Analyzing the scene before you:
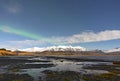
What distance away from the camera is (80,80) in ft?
124

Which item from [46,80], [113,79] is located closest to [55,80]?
[46,80]

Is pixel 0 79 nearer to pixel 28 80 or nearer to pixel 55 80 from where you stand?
pixel 28 80

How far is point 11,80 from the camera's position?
3725 centimetres

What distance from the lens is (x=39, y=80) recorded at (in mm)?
37781

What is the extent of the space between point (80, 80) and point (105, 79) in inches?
223

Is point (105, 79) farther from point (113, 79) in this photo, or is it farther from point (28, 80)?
point (28, 80)

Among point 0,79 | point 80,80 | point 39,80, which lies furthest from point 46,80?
point 0,79

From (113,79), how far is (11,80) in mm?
20228

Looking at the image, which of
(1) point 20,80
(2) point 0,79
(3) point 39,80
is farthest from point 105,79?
(2) point 0,79

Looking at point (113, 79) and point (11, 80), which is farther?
point (113, 79)

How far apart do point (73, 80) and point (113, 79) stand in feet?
28.0

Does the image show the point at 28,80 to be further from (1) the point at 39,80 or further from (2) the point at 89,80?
(2) the point at 89,80

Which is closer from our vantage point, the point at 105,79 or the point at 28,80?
the point at 28,80

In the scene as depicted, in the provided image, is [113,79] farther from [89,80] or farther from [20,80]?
[20,80]
